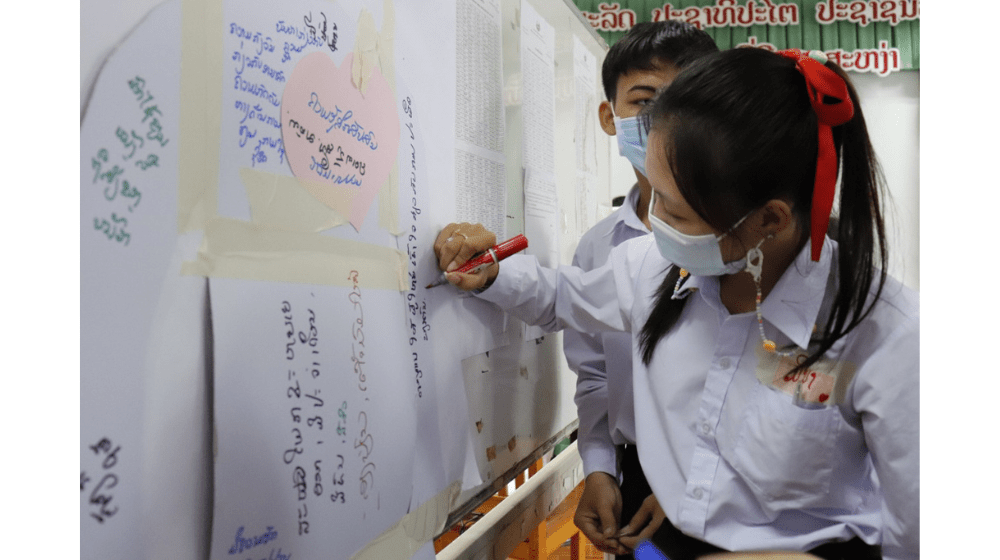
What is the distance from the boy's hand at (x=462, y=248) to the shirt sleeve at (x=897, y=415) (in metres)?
0.47

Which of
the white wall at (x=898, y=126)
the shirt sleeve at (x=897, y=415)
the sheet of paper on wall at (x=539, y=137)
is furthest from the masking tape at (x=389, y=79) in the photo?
the white wall at (x=898, y=126)

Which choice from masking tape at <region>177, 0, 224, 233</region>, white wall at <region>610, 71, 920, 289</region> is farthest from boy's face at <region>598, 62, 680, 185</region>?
white wall at <region>610, 71, 920, 289</region>

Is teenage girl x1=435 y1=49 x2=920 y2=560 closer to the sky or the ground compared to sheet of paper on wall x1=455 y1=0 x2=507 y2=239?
closer to the ground

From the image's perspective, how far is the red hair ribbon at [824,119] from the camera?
0.69 m

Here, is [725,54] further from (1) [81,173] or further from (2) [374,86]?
(1) [81,173]

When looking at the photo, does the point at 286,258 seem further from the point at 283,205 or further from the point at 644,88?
the point at 644,88

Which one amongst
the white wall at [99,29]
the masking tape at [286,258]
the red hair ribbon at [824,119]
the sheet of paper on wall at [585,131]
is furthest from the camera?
the sheet of paper on wall at [585,131]

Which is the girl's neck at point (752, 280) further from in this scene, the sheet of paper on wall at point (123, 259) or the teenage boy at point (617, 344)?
the sheet of paper on wall at point (123, 259)

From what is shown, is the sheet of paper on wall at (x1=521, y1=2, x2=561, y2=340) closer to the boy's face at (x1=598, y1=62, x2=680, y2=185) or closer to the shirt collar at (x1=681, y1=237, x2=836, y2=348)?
the boy's face at (x1=598, y1=62, x2=680, y2=185)

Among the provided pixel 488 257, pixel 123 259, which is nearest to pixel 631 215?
pixel 488 257

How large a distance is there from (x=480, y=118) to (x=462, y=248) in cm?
25

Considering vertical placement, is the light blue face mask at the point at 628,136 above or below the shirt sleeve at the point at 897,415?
above

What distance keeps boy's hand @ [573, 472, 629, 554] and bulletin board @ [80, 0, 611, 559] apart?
0.19 metres

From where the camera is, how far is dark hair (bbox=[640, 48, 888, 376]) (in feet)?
2.27
